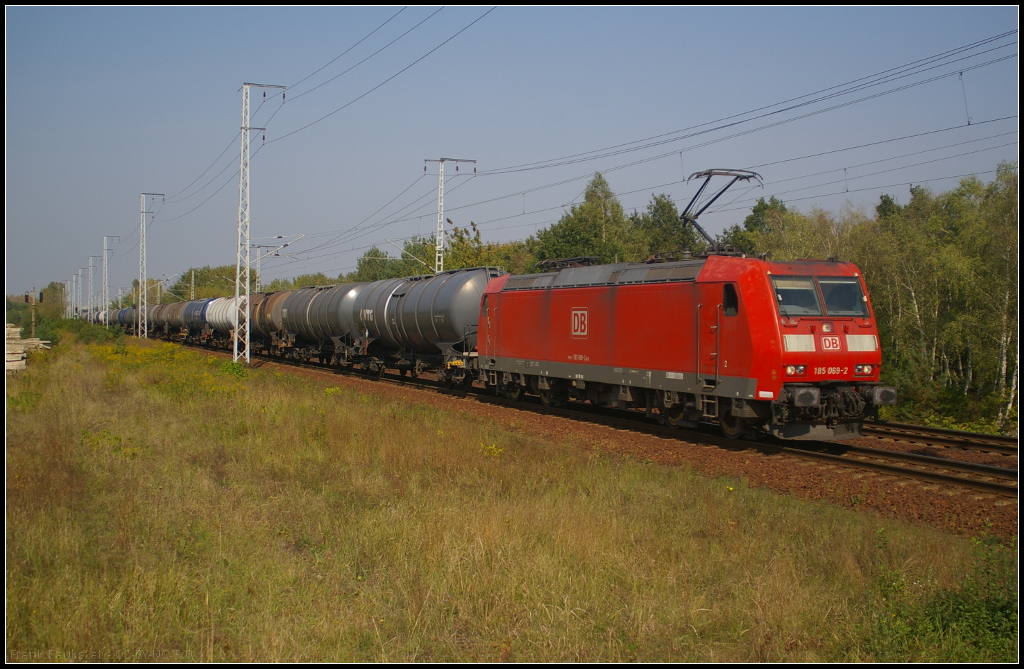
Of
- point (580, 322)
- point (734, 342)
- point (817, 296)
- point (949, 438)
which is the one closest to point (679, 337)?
point (734, 342)

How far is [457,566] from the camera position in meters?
6.36

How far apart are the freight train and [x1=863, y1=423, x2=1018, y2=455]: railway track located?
1.49 m

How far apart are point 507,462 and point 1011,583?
22.4 feet

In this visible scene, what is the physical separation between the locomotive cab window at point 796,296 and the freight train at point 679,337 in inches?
0.9

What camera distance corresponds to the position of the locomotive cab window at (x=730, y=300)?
12594mm

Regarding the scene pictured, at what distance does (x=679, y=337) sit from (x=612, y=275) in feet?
8.69

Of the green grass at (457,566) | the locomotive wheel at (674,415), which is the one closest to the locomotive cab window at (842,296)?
the locomotive wheel at (674,415)

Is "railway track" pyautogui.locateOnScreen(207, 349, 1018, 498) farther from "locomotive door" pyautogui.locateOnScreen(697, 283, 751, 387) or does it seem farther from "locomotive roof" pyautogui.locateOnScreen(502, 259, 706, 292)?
"locomotive roof" pyautogui.locateOnScreen(502, 259, 706, 292)

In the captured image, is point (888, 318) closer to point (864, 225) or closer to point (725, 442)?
point (864, 225)

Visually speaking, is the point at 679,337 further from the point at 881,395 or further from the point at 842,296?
the point at 881,395

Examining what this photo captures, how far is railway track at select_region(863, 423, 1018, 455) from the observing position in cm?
1300

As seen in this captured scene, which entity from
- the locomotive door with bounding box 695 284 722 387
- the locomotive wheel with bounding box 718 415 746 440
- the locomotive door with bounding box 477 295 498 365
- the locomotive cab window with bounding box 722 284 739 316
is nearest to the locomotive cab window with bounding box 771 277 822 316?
the locomotive cab window with bounding box 722 284 739 316

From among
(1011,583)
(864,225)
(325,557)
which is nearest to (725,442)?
(1011,583)

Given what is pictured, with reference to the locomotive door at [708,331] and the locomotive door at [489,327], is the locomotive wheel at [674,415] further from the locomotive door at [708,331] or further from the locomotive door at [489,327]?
the locomotive door at [489,327]
